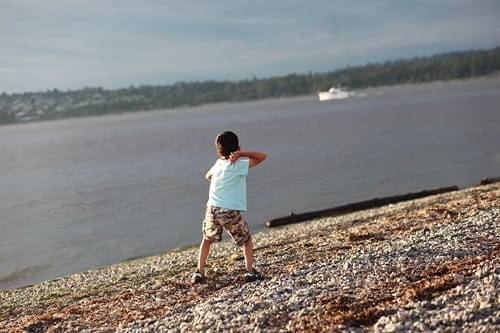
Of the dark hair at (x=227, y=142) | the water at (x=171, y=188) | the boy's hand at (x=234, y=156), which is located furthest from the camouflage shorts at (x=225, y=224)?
the water at (x=171, y=188)

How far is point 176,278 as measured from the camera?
1254cm

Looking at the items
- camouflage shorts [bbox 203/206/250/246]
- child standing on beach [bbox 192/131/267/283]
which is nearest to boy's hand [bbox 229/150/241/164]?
child standing on beach [bbox 192/131/267/283]

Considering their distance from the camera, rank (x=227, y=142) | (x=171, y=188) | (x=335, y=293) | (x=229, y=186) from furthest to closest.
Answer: (x=171, y=188), (x=229, y=186), (x=227, y=142), (x=335, y=293)

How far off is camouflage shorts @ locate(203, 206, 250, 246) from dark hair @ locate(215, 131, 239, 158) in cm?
101

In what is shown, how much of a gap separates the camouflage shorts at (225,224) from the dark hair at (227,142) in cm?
101

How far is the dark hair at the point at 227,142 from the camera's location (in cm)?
926

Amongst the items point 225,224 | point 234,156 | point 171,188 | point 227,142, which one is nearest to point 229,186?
point 234,156

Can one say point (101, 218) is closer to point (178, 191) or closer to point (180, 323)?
point (178, 191)

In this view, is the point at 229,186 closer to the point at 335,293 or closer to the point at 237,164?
the point at 237,164

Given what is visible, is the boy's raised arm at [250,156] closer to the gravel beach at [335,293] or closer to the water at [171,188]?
the gravel beach at [335,293]

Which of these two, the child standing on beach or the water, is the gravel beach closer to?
the child standing on beach

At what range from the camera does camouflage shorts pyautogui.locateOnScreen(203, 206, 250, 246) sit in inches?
373

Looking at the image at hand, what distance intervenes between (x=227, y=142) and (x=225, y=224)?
140cm

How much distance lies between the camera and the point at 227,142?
9281 millimetres
